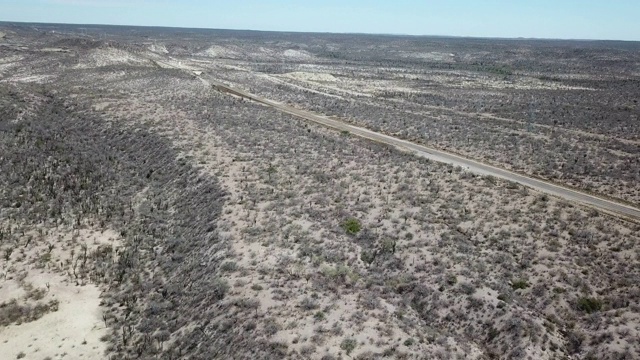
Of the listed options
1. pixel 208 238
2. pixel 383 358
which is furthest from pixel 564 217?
pixel 208 238

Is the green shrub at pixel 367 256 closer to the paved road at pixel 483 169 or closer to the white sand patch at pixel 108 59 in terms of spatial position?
the paved road at pixel 483 169


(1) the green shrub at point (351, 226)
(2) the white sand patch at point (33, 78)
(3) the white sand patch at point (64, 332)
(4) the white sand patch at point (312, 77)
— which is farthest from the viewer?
(4) the white sand patch at point (312, 77)

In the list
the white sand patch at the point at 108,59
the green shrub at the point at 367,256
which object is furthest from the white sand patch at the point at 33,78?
the green shrub at the point at 367,256

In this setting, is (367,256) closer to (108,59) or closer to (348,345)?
(348,345)

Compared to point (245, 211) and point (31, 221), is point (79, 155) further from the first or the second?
point (245, 211)

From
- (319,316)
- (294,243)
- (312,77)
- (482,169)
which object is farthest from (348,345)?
(312,77)
